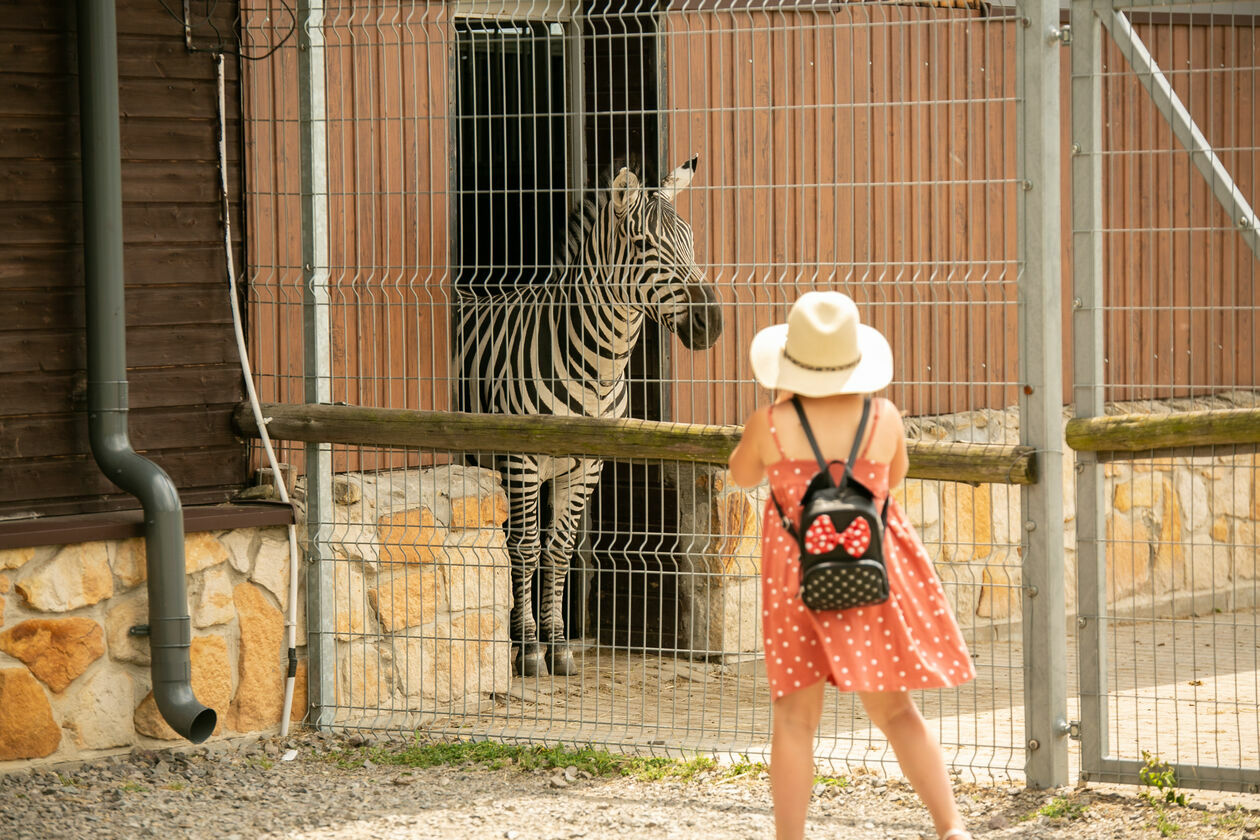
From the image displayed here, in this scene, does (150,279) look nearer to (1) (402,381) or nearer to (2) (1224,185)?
(1) (402,381)

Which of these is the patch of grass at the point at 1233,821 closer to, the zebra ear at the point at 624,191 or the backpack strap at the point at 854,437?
the backpack strap at the point at 854,437

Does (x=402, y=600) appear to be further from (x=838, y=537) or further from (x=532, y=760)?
(x=838, y=537)

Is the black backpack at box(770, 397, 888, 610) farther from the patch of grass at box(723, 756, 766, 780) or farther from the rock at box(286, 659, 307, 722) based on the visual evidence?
the rock at box(286, 659, 307, 722)

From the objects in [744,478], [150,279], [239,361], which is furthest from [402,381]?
[744,478]

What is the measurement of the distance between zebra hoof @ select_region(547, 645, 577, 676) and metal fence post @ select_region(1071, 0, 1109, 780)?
8.27ft

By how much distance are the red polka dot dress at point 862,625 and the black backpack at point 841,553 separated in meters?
0.10

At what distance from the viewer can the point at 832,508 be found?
3785 millimetres

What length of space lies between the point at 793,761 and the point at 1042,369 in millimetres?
1732

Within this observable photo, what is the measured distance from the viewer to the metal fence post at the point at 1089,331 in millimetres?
5031

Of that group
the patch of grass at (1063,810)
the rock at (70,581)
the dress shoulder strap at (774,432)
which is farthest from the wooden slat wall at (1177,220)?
the rock at (70,581)

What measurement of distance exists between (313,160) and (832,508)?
3074 millimetres

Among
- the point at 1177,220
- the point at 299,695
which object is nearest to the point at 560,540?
the point at 299,695

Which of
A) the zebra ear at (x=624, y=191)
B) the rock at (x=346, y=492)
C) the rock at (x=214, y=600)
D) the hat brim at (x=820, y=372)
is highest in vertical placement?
the zebra ear at (x=624, y=191)

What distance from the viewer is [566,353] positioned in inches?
283
